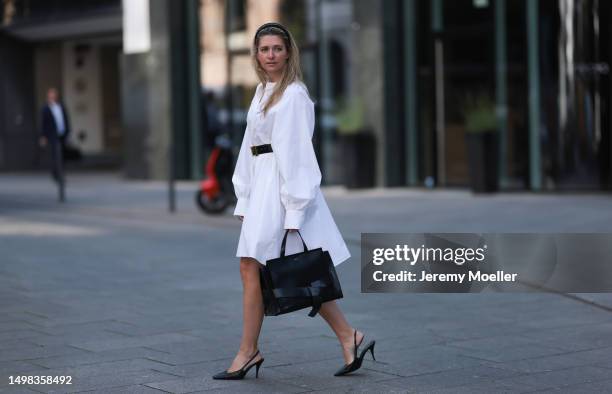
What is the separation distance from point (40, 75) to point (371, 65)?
47.2 ft

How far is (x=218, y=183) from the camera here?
15.2 metres

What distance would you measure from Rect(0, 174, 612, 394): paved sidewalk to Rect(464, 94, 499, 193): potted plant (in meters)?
3.81

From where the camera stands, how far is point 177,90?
75.8 ft

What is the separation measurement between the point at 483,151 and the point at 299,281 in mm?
12182

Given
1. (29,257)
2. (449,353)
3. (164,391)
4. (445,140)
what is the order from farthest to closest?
(445,140) < (29,257) < (449,353) < (164,391)

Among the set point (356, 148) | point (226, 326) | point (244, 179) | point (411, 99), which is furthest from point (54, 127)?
point (244, 179)

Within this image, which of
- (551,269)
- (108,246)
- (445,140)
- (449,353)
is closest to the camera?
(449,353)

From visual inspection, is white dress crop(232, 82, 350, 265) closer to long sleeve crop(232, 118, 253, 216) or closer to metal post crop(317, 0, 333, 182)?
long sleeve crop(232, 118, 253, 216)

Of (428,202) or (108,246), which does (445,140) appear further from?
(108,246)

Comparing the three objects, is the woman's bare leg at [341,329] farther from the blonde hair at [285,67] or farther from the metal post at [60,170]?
the metal post at [60,170]

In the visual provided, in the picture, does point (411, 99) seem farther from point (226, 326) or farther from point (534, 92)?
point (226, 326)

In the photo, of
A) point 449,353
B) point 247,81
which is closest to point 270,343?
point 449,353

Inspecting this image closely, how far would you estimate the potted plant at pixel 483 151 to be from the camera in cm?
1717

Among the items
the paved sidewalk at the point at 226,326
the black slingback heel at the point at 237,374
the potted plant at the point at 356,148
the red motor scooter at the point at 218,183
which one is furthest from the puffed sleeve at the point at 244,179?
the potted plant at the point at 356,148
